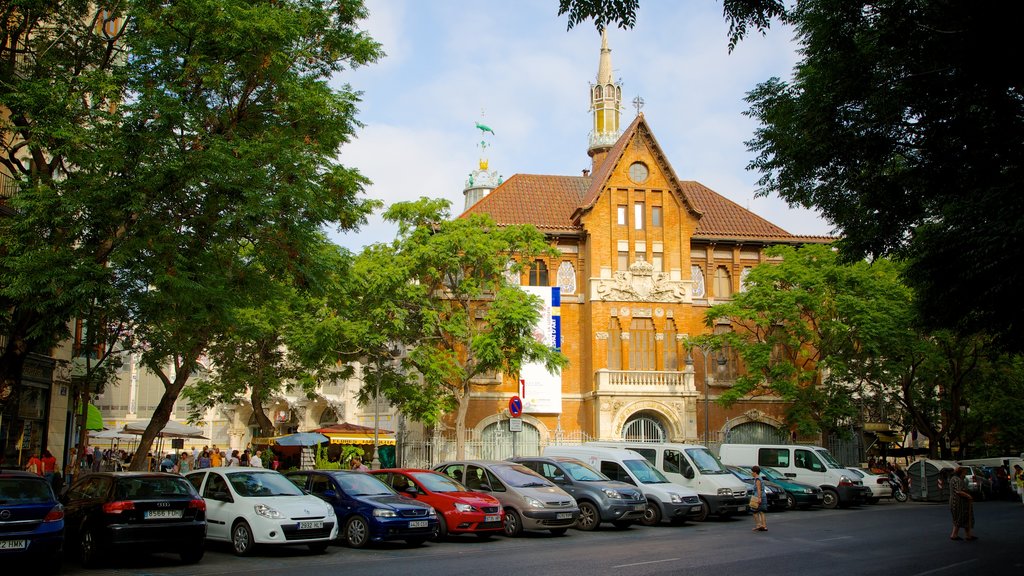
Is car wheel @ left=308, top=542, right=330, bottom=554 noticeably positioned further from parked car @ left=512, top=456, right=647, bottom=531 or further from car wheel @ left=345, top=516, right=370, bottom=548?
parked car @ left=512, top=456, right=647, bottom=531

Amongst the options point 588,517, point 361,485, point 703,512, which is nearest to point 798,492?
point 703,512

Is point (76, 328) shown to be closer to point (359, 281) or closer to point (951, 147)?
point (359, 281)

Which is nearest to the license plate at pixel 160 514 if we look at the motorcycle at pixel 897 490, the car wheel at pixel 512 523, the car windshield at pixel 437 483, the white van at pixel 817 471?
the car windshield at pixel 437 483

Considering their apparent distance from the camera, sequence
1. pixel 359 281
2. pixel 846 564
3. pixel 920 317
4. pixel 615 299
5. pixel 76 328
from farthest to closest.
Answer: pixel 615 299 < pixel 359 281 < pixel 76 328 < pixel 920 317 < pixel 846 564

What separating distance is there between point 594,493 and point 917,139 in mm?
11197

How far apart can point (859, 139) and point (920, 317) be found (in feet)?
21.4

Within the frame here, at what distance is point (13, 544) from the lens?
1240 centimetres

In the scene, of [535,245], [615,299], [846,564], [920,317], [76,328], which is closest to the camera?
[846,564]

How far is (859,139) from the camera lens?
14164 mm

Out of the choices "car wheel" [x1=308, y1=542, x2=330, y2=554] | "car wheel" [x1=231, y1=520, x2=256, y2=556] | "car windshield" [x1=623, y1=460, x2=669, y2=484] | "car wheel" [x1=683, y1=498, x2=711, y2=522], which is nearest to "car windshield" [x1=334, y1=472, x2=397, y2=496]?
"car wheel" [x1=308, y1=542, x2=330, y2=554]

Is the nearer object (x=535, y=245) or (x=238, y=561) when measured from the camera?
(x=238, y=561)

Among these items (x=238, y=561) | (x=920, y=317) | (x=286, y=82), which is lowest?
(x=238, y=561)

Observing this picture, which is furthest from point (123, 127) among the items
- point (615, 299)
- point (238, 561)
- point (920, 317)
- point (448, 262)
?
point (615, 299)

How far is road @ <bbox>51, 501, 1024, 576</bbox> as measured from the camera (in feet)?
45.2
